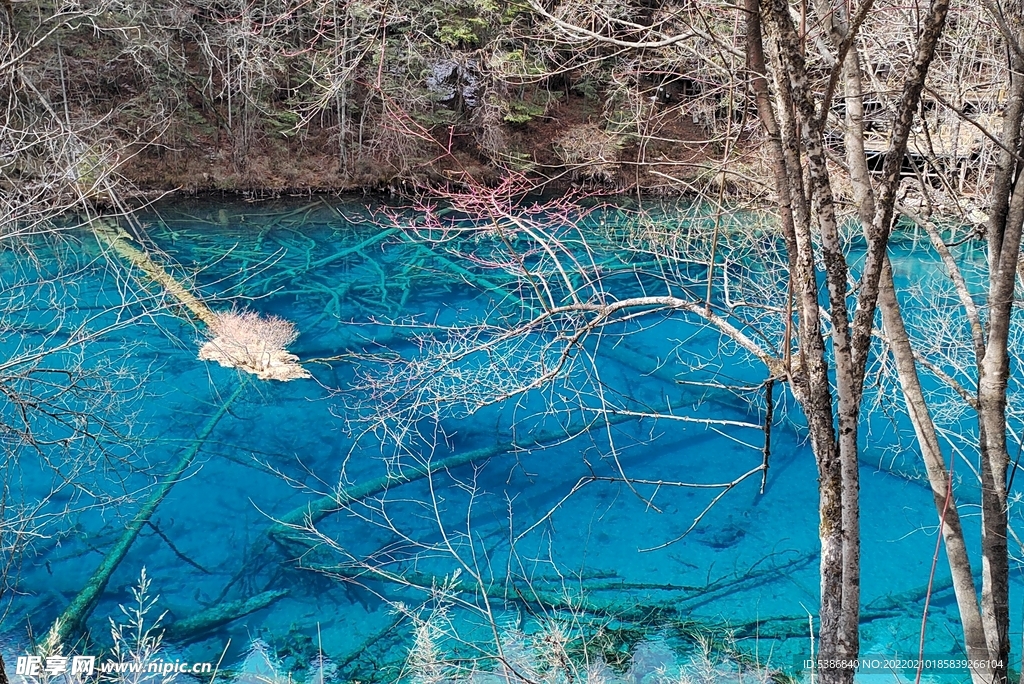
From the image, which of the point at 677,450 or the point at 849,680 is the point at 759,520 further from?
the point at 849,680

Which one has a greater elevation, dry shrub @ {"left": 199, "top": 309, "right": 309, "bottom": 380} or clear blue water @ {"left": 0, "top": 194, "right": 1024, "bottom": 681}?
dry shrub @ {"left": 199, "top": 309, "right": 309, "bottom": 380}

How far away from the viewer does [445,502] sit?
7.14 m

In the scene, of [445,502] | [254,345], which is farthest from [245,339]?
[445,502]

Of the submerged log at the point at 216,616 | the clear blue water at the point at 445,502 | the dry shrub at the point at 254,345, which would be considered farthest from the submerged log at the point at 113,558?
the dry shrub at the point at 254,345

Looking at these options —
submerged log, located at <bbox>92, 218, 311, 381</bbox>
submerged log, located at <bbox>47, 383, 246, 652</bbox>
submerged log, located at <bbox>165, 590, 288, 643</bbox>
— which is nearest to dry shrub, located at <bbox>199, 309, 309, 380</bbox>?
submerged log, located at <bbox>92, 218, 311, 381</bbox>

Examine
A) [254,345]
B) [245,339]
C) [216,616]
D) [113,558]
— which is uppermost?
[245,339]

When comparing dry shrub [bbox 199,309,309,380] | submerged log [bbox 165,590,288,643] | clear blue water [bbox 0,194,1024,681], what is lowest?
submerged log [bbox 165,590,288,643]

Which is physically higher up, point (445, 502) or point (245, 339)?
point (245, 339)

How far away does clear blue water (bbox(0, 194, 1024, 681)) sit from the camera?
228 inches

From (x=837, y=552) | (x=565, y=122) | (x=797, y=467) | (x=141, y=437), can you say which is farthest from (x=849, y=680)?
(x=565, y=122)

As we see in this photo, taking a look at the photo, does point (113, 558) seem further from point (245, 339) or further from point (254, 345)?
point (245, 339)

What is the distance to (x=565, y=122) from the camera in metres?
18.0

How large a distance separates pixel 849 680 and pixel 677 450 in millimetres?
5879

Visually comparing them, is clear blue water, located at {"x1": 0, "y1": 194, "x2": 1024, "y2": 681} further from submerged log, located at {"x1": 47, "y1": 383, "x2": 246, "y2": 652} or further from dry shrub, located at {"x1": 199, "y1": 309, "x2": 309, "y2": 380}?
dry shrub, located at {"x1": 199, "y1": 309, "x2": 309, "y2": 380}
